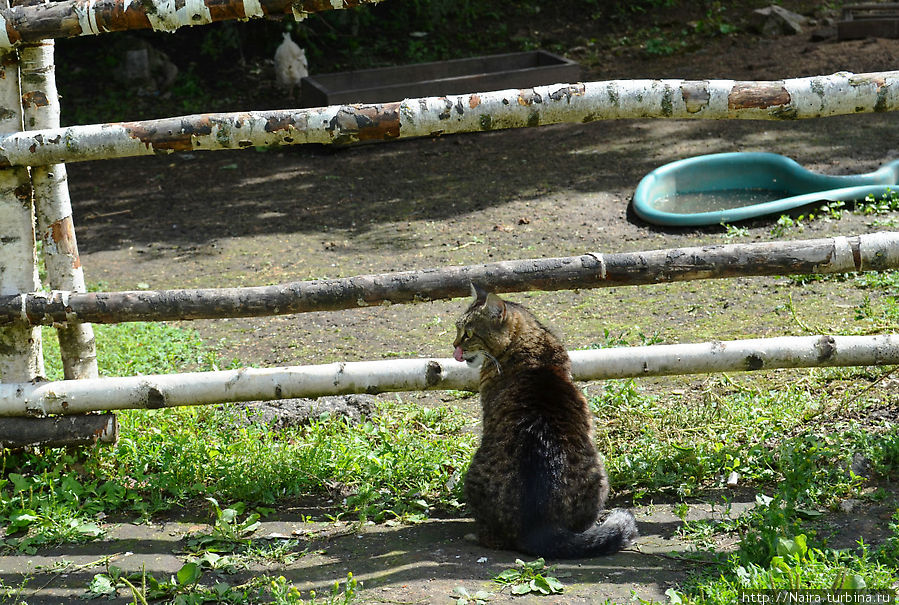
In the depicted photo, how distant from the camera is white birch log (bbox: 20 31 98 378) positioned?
4.05 m

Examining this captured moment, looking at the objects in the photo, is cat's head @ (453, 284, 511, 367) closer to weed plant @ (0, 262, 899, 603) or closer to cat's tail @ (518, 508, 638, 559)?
weed plant @ (0, 262, 899, 603)

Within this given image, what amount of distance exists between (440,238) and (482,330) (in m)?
3.74

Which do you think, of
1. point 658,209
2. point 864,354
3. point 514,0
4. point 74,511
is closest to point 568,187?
point 658,209

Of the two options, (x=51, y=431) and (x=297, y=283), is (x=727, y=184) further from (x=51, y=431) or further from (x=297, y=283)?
(x=51, y=431)

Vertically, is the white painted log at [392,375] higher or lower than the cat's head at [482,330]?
lower

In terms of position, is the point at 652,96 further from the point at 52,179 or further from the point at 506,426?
the point at 52,179

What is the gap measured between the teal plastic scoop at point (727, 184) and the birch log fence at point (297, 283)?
3.35 meters

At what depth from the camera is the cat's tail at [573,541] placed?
3.34 m

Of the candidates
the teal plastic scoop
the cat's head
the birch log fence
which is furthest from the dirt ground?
the cat's head

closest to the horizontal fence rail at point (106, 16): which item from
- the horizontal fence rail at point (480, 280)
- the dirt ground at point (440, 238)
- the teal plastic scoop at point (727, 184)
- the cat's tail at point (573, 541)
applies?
the horizontal fence rail at point (480, 280)

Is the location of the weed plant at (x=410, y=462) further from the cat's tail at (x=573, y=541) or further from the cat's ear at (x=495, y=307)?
the cat's ear at (x=495, y=307)

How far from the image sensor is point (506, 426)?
3.56 meters

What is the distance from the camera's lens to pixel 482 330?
3.85 m

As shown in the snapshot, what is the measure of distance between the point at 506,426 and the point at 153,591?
4.60 feet
